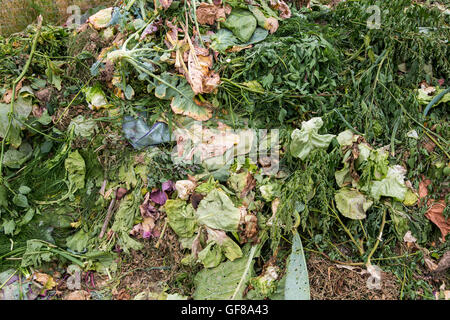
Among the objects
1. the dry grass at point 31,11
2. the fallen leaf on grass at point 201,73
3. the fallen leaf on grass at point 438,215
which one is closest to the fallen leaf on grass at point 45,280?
the fallen leaf on grass at point 201,73

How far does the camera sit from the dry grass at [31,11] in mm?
4168

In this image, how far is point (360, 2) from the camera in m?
3.13

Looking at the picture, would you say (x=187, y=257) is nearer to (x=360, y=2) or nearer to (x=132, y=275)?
(x=132, y=275)

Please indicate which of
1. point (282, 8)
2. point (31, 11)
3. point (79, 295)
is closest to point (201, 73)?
point (282, 8)

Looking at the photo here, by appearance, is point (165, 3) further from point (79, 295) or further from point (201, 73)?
point (79, 295)

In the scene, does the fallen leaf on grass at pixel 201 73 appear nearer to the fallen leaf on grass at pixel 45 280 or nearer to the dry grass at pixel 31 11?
the fallen leaf on grass at pixel 45 280

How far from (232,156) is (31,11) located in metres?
3.26

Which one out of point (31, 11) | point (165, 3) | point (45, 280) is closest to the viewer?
point (45, 280)

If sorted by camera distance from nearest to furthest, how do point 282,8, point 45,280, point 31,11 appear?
point 45,280, point 282,8, point 31,11

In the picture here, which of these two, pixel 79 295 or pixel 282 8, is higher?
pixel 282 8

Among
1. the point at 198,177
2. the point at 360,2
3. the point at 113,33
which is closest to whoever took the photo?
the point at 198,177

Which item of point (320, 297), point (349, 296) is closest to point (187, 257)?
point (320, 297)

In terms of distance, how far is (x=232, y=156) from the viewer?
2.74 meters

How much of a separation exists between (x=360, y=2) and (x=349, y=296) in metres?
2.42
